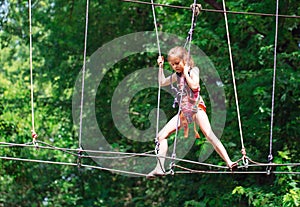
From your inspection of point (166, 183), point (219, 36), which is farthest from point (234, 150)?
point (166, 183)

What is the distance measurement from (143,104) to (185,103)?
3.50m

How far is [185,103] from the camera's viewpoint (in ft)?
13.3

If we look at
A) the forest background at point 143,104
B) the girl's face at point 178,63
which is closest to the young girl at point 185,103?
the girl's face at point 178,63

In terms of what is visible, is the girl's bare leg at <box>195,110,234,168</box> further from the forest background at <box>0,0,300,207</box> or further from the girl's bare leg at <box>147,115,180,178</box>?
the forest background at <box>0,0,300,207</box>

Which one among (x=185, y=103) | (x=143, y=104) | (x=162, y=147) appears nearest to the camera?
(x=162, y=147)

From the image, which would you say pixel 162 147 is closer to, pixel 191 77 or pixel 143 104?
pixel 191 77

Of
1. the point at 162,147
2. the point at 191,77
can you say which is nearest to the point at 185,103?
the point at 191,77

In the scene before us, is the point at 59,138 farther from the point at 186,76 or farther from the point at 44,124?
the point at 186,76

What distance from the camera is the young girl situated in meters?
3.96

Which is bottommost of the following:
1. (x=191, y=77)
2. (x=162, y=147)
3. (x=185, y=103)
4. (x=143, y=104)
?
(x=162, y=147)

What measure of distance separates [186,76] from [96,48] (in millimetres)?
4882

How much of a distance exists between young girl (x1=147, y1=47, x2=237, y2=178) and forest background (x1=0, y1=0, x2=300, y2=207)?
6.37 ft

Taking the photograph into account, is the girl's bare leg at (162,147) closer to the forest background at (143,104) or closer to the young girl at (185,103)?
the young girl at (185,103)

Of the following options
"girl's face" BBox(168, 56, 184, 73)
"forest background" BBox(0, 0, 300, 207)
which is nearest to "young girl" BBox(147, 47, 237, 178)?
"girl's face" BBox(168, 56, 184, 73)
